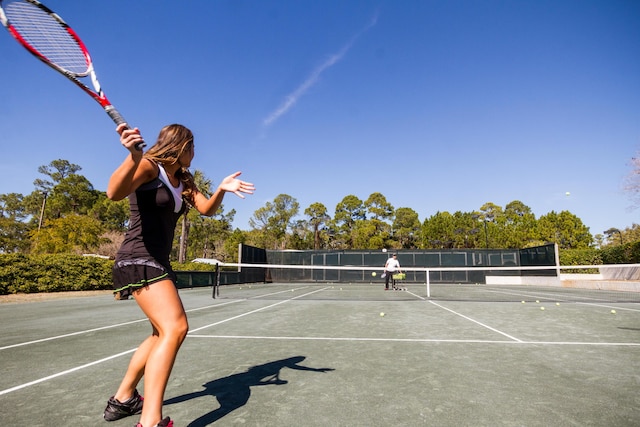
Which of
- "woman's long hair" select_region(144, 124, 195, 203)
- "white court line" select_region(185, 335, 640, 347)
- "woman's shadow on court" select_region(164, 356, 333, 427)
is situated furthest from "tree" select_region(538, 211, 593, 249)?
"woman's long hair" select_region(144, 124, 195, 203)

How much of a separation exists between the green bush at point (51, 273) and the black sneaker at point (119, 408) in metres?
18.3

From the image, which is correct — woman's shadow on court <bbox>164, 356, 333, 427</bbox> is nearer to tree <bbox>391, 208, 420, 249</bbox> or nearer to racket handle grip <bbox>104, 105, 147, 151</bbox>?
racket handle grip <bbox>104, 105, 147, 151</bbox>

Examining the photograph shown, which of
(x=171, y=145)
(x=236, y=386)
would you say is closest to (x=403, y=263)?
(x=236, y=386)

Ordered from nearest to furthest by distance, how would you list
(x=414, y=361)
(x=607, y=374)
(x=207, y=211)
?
(x=207, y=211) < (x=607, y=374) < (x=414, y=361)

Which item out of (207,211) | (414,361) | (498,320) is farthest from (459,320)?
(207,211)

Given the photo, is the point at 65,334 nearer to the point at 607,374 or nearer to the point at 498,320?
the point at 607,374

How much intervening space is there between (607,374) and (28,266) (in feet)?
69.4

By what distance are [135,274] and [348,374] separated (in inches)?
87.2

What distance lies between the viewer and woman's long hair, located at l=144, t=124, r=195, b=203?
2.35 meters

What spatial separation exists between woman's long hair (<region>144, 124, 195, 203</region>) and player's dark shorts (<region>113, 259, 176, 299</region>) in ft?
2.14

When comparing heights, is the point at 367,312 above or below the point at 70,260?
below

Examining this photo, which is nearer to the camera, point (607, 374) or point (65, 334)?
point (607, 374)

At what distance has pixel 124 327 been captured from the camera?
251 inches

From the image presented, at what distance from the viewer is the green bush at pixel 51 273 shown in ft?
53.1
